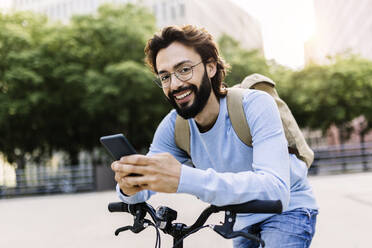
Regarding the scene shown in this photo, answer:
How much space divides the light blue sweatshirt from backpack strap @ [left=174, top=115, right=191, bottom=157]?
0.03 metres

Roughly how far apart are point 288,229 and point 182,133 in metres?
0.65

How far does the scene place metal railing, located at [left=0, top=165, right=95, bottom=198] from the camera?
1828 cm

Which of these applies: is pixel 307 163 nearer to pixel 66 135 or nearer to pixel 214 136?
pixel 214 136

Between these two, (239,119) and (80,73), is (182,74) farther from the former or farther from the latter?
(80,73)

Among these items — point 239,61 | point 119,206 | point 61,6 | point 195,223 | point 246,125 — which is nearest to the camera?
point 195,223

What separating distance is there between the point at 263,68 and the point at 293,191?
808 inches

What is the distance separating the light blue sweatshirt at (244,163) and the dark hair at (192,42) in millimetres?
112

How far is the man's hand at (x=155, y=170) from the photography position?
1.21 m

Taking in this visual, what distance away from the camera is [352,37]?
51250 millimetres

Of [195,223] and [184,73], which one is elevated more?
[184,73]

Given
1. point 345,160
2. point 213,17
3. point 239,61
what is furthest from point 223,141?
point 213,17

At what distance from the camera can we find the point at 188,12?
131 feet

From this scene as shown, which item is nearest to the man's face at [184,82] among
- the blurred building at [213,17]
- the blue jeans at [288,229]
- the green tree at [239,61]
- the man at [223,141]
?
the man at [223,141]

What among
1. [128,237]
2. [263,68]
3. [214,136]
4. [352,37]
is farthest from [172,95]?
[352,37]
